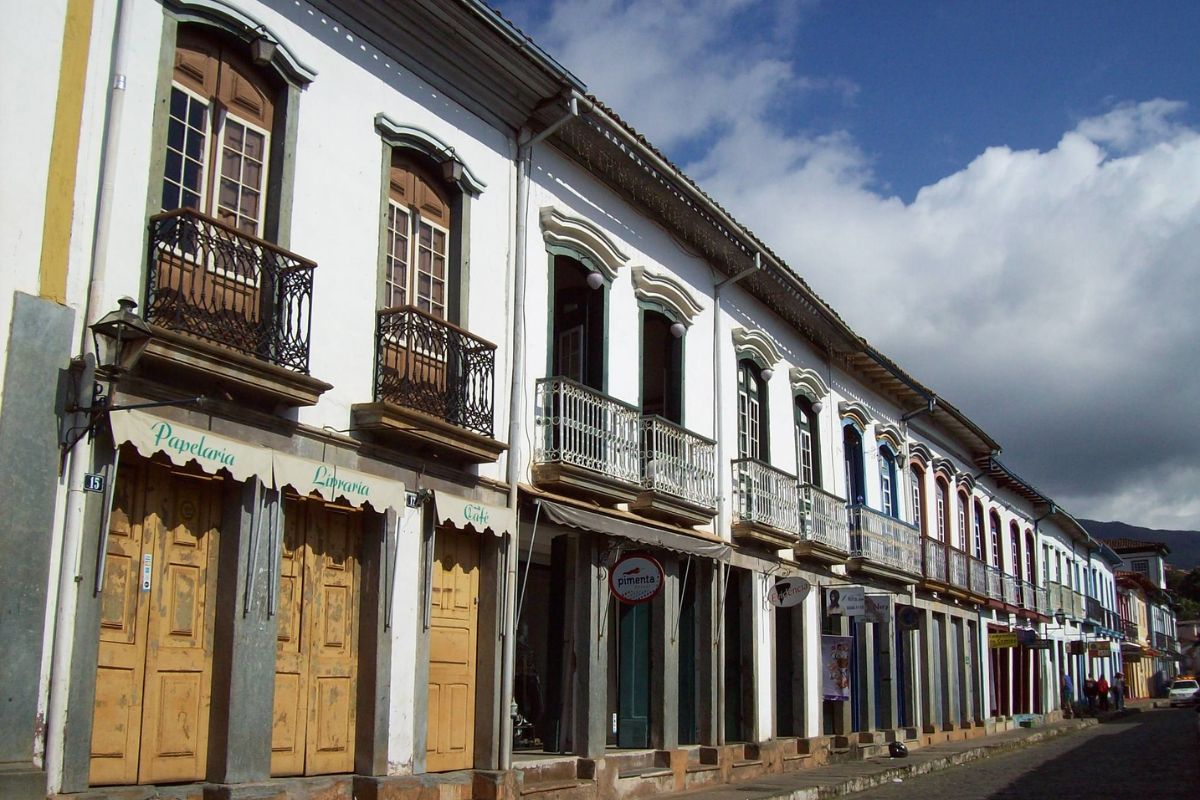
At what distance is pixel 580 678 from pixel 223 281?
6.40 metres

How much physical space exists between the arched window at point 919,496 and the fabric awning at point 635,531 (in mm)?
11822

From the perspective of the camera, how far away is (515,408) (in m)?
12.4

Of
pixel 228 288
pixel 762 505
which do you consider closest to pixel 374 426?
pixel 228 288

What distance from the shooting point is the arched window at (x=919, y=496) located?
26.8 m

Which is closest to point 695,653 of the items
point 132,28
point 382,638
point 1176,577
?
point 382,638

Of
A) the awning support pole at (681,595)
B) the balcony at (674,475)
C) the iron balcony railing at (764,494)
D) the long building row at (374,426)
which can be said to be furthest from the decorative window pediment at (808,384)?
the awning support pole at (681,595)

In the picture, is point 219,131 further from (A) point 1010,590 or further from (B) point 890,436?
(A) point 1010,590

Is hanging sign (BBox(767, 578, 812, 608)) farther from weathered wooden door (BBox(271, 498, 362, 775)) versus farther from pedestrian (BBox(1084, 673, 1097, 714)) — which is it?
pedestrian (BBox(1084, 673, 1097, 714))

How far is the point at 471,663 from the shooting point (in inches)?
465

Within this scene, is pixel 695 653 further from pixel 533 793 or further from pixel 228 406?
pixel 228 406

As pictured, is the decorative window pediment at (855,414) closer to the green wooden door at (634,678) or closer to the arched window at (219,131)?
the green wooden door at (634,678)

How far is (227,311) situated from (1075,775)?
14781 mm

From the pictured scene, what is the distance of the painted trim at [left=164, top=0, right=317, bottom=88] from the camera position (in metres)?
9.09

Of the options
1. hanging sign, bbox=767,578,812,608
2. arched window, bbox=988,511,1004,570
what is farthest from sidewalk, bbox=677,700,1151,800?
arched window, bbox=988,511,1004,570
